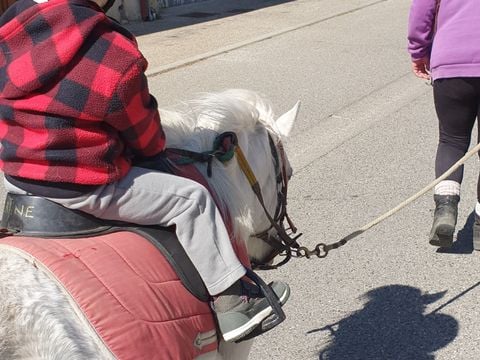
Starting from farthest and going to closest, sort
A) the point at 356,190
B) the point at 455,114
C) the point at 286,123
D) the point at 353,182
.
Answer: the point at 353,182 < the point at 356,190 < the point at 455,114 < the point at 286,123

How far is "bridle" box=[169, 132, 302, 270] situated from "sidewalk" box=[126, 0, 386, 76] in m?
6.12

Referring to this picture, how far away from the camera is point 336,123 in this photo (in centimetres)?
687

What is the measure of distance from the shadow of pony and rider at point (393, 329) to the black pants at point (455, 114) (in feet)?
2.54

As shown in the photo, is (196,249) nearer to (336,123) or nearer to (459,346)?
(459,346)

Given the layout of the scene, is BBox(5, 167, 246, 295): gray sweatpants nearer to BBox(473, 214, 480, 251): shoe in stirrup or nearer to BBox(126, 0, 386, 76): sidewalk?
BBox(473, 214, 480, 251): shoe in stirrup

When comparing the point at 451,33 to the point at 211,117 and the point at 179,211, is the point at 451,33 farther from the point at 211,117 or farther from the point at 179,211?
the point at 179,211

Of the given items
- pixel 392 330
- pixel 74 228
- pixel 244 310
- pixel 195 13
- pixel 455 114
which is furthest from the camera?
pixel 195 13

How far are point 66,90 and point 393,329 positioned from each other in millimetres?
2315

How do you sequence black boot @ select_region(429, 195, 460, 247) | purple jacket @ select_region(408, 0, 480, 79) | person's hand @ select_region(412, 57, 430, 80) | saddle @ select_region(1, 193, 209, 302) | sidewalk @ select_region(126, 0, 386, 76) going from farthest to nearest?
1. sidewalk @ select_region(126, 0, 386, 76)
2. person's hand @ select_region(412, 57, 430, 80)
3. black boot @ select_region(429, 195, 460, 247)
4. purple jacket @ select_region(408, 0, 480, 79)
5. saddle @ select_region(1, 193, 209, 302)

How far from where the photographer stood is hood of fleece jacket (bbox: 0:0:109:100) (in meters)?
1.96

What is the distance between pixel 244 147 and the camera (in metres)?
2.61

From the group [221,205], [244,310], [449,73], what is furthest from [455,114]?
[244,310]

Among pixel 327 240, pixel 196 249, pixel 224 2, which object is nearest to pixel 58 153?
pixel 196 249

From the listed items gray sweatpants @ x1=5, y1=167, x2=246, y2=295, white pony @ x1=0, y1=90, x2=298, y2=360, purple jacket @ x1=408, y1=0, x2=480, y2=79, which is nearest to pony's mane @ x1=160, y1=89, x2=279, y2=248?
white pony @ x1=0, y1=90, x2=298, y2=360
